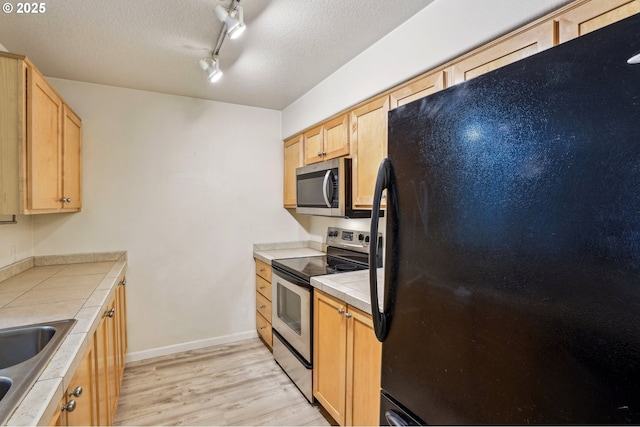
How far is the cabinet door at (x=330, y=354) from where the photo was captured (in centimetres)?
181

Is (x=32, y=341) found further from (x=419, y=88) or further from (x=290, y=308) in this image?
(x=419, y=88)

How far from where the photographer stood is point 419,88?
167 cm

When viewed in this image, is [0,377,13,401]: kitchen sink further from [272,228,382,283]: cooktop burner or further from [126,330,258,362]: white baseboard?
[126,330,258,362]: white baseboard

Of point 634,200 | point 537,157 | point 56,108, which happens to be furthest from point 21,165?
point 634,200

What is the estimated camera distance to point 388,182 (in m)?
0.94

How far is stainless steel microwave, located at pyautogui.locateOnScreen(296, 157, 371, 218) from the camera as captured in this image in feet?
→ 7.46

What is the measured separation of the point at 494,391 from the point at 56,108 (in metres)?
2.62

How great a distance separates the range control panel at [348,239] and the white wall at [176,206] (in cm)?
69

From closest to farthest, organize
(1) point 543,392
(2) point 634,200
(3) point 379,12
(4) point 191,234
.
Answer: (2) point 634,200, (1) point 543,392, (3) point 379,12, (4) point 191,234

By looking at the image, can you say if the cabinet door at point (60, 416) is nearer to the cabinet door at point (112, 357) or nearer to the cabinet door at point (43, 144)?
the cabinet door at point (112, 357)

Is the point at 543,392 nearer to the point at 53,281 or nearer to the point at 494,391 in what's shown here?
the point at 494,391

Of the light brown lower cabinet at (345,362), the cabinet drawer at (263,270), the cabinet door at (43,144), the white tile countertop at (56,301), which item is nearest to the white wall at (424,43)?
the light brown lower cabinet at (345,362)

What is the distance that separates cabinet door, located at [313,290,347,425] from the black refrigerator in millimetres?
962

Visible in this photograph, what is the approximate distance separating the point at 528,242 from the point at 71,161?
2.86m
